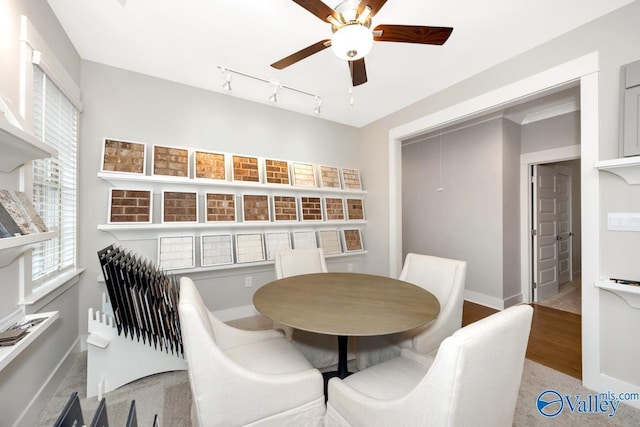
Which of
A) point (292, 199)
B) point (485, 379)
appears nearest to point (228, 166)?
point (292, 199)

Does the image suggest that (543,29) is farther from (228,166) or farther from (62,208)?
(62,208)

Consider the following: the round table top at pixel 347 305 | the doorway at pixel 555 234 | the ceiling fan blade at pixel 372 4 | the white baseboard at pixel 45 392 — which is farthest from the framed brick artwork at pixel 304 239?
the doorway at pixel 555 234

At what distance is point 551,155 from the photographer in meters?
3.48

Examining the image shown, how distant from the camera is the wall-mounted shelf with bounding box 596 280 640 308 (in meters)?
1.65

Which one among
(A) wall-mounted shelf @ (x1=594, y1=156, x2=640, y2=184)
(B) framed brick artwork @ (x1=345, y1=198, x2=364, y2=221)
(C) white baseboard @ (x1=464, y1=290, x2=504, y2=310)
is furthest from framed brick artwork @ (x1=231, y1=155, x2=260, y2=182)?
(C) white baseboard @ (x1=464, y1=290, x2=504, y2=310)

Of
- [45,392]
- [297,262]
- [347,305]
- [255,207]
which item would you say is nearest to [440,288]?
[347,305]

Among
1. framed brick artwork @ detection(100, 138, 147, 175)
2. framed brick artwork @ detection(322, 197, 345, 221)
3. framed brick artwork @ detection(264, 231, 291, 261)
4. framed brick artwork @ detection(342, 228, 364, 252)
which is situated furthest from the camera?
framed brick artwork @ detection(342, 228, 364, 252)

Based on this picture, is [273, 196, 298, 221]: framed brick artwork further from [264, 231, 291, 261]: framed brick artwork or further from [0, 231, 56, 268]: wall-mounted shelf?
[0, 231, 56, 268]: wall-mounted shelf

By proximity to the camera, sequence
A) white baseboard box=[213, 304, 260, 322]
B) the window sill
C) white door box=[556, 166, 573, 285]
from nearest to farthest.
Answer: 1. the window sill
2. white baseboard box=[213, 304, 260, 322]
3. white door box=[556, 166, 573, 285]

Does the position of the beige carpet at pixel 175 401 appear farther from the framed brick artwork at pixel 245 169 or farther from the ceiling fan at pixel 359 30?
the ceiling fan at pixel 359 30

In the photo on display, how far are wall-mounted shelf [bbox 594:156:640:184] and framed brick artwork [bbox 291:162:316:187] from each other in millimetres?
2722

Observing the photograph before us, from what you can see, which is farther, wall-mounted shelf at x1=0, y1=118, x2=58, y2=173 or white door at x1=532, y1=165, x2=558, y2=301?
white door at x1=532, y1=165, x2=558, y2=301

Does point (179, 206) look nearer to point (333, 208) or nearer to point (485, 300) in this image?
point (333, 208)

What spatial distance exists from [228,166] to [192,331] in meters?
2.29
